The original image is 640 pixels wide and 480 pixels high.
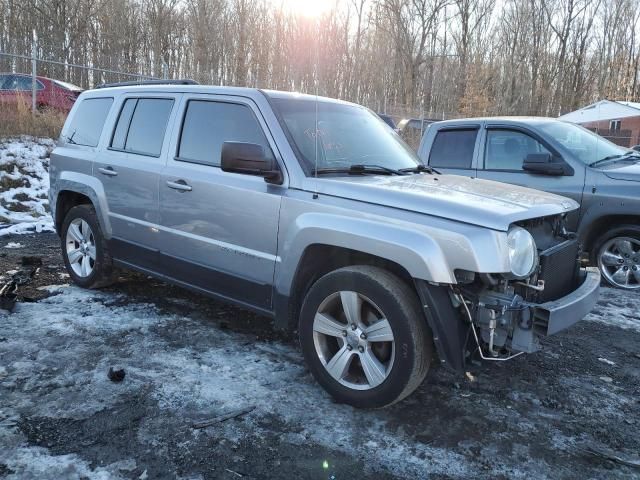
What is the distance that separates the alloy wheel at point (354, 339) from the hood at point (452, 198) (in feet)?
2.01

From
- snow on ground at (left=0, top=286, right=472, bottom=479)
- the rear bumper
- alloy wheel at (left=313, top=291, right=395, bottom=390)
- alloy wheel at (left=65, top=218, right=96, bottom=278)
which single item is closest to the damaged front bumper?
the rear bumper

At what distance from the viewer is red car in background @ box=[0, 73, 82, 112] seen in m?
12.4

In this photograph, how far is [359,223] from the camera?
3021 mm

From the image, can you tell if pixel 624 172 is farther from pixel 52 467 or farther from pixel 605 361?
pixel 52 467

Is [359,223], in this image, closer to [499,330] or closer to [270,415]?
[499,330]

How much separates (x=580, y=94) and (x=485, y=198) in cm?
4301

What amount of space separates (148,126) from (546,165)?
169 inches

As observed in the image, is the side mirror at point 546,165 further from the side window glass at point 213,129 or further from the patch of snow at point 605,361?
the side window glass at point 213,129

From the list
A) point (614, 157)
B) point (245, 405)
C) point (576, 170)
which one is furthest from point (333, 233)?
point (614, 157)

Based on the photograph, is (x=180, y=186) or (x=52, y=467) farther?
(x=180, y=186)

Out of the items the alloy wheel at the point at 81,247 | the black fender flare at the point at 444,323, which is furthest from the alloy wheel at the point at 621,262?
the alloy wheel at the point at 81,247

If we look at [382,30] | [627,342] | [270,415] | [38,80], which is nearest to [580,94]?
[382,30]

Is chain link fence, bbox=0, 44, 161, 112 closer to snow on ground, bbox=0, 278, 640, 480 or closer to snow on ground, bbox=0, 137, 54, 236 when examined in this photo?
snow on ground, bbox=0, 137, 54, 236

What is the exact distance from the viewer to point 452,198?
299 cm
